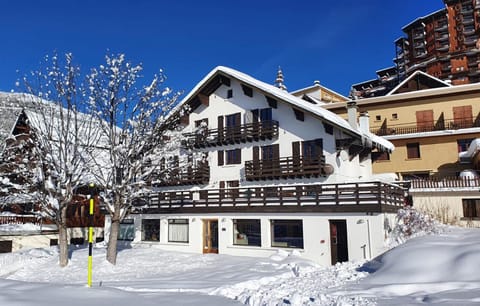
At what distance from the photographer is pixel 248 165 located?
1068 inches

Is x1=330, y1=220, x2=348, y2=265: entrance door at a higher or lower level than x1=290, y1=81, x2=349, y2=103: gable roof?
lower

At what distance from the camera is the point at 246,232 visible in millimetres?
23625

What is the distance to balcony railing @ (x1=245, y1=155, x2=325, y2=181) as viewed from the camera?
2472cm

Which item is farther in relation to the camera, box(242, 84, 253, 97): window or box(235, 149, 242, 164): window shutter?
box(242, 84, 253, 97): window

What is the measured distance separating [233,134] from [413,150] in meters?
19.7

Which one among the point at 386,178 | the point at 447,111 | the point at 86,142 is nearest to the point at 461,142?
the point at 447,111

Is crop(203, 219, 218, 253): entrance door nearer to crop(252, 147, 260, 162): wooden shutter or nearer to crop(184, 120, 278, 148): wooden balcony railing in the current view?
crop(252, 147, 260, 162): wooden shutter

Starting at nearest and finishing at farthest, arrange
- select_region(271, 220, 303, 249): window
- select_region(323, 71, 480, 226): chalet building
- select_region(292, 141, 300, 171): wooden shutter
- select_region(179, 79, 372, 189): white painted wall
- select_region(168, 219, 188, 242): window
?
A: select_region(271, 220, 303, 249): window < select_region(179, 79, 372, 189): white painted wall < select_region(292, 141, 300, 171): wooden shutter < select_region(168, 219, 188, 242): window < select_region(323, 71, 480, 226): chalet building

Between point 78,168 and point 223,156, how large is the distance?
1093 cm

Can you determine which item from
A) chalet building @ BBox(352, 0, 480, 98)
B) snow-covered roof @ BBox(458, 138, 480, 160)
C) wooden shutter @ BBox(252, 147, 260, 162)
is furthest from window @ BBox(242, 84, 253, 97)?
chalet building @ BBox(352, 0, 480, 98)

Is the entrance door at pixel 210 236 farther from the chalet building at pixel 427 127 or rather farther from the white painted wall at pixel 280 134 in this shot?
the chalet building at pixel 427 127

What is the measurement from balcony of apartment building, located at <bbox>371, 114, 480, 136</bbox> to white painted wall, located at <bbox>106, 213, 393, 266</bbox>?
2060 centimetres

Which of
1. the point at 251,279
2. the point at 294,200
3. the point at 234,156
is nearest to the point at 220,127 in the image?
the point at 234,156

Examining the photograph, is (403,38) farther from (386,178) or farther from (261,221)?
(261,221)
